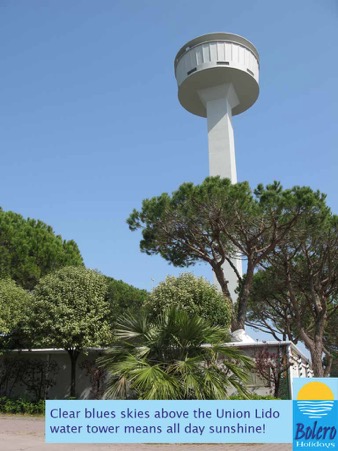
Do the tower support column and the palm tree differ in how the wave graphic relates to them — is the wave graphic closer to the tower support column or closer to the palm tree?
the palm tree

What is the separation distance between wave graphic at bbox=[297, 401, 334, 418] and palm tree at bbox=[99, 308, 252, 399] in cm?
417

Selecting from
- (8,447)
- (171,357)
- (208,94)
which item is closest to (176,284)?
(171,357)

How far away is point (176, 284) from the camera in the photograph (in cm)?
1777

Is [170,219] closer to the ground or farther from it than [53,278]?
farther from it

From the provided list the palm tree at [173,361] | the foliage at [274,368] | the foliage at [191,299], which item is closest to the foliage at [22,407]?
the palm tree at [173,361]

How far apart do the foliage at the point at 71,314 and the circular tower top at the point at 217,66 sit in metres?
23.4

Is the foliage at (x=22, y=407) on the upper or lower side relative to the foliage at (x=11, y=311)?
lower

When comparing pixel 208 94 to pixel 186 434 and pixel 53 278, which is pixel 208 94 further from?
pixel 186 434

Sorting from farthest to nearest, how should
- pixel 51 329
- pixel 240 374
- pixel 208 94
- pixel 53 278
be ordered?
pixel 208 94 < pixel 53 278 < pixel 51 329 < pixel 240 374

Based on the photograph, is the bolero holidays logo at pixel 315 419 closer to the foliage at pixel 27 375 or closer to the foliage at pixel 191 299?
the foliage at pixel 191 299

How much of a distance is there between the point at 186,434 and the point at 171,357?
5199 millimetres

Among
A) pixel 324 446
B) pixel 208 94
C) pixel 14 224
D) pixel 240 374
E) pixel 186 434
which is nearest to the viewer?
pixel 324 446
